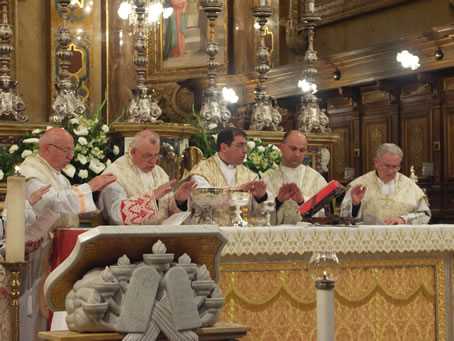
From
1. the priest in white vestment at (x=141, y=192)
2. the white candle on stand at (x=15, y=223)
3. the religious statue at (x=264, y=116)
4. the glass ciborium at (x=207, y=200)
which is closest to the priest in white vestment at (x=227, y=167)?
the priest in white vestment at (x=141, y=192)

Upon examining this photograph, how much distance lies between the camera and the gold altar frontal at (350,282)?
541 centimetres

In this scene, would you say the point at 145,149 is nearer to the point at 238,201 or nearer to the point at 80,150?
the point at 238,201

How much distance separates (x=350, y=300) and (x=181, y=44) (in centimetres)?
968

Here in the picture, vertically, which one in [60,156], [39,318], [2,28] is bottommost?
[39,318]

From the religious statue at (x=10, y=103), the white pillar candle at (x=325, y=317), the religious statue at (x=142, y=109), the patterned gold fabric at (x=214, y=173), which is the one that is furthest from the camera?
the religious statue at (x=142, y=109)

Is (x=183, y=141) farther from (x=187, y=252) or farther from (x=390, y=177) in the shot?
(x=187, y=252)

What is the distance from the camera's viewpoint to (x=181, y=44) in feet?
48.8

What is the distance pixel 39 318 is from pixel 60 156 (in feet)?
3.26

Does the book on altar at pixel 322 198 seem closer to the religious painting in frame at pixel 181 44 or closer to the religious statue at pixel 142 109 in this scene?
the religious statue at pixel 142 109

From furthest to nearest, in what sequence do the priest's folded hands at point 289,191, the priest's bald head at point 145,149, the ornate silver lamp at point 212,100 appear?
the ornate silver lamp at point 212,100 < the priest's bald head at point 145,149 < the priest's folded hands at point 289,191

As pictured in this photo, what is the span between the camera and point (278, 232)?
541 centimetres

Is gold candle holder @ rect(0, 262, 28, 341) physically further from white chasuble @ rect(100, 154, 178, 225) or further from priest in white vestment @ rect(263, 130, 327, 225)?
priest in white vestment @ rect(263, 130, 327, 225)

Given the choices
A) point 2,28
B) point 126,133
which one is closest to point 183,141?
point 126,133

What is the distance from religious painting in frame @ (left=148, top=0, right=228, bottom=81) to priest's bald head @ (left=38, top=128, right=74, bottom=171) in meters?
8.86
